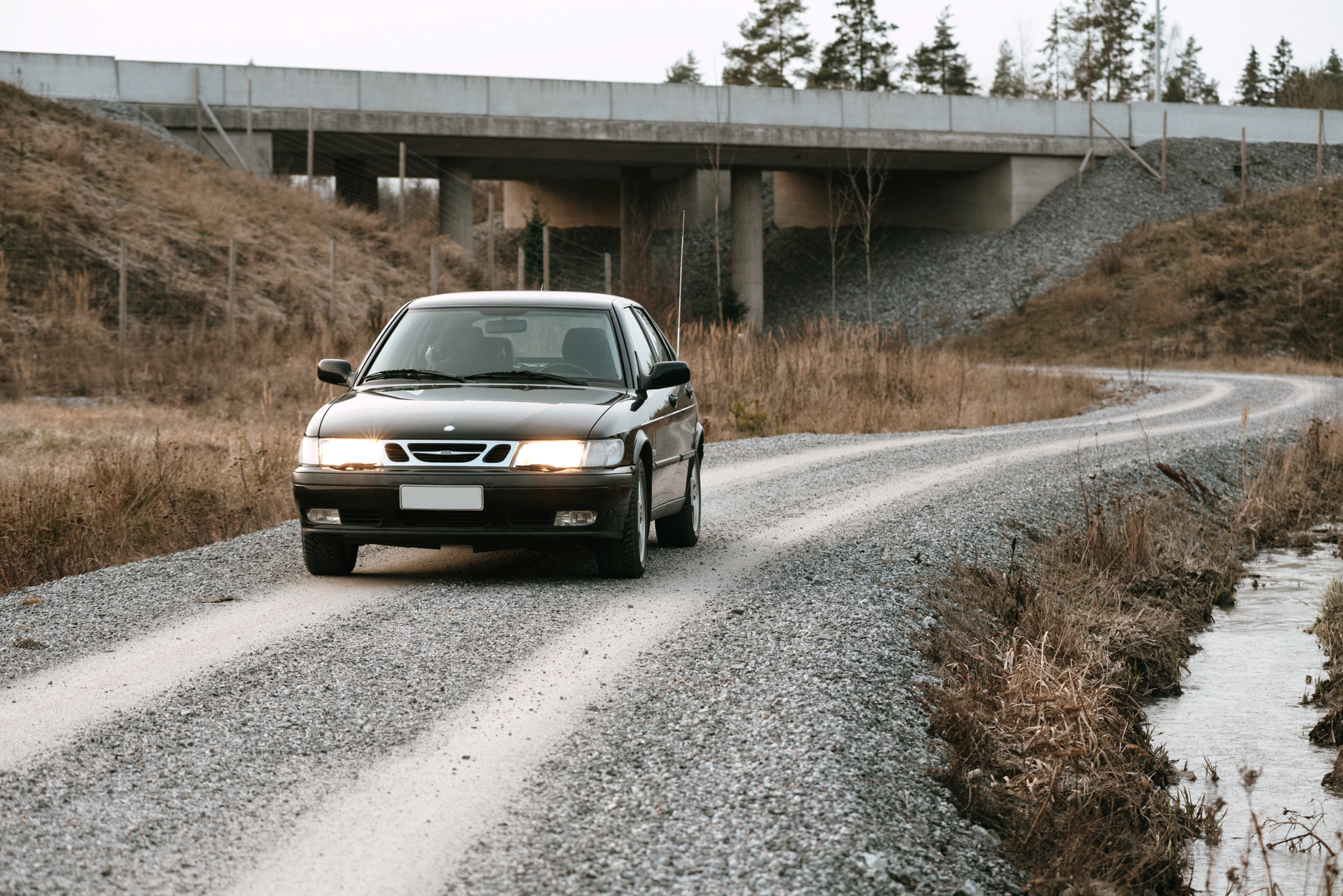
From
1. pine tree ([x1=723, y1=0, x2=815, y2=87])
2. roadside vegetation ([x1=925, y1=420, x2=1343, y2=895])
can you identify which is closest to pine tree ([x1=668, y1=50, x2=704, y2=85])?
pine tree ([x1=723, y1=0, x2=815, y2=87])

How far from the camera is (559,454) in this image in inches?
269

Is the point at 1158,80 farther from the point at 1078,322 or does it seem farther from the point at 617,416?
the point at 617,416

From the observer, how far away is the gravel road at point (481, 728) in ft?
11.6

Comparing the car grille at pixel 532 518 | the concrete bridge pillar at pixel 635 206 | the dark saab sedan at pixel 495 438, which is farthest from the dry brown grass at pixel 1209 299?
the car grille at pixel 532 518

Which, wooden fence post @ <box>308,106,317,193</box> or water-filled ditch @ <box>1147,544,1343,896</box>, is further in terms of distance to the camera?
wooden fence post @ <box>308,106,317,193</box>

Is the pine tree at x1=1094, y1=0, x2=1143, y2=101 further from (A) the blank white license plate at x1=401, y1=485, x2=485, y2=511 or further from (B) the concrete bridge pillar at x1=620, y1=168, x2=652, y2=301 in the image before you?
(A) the blank white license plate at x1=401, y1=485, x2=485, y2=511

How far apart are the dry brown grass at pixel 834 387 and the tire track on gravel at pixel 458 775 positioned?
11735 mm

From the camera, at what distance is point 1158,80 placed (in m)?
55.0

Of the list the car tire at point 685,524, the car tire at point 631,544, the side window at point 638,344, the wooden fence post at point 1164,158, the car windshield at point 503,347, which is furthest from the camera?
the wooden fence post at point 1164,158

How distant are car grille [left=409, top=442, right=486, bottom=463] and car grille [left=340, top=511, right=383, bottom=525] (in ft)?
1.25

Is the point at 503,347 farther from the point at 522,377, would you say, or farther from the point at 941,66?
the point at 941,66

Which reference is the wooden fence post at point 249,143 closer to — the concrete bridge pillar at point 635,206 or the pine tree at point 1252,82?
the concrete bridge pillar at point 635,206

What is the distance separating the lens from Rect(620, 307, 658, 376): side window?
8.02 metres

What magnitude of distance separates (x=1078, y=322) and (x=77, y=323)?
2973 centimetres
